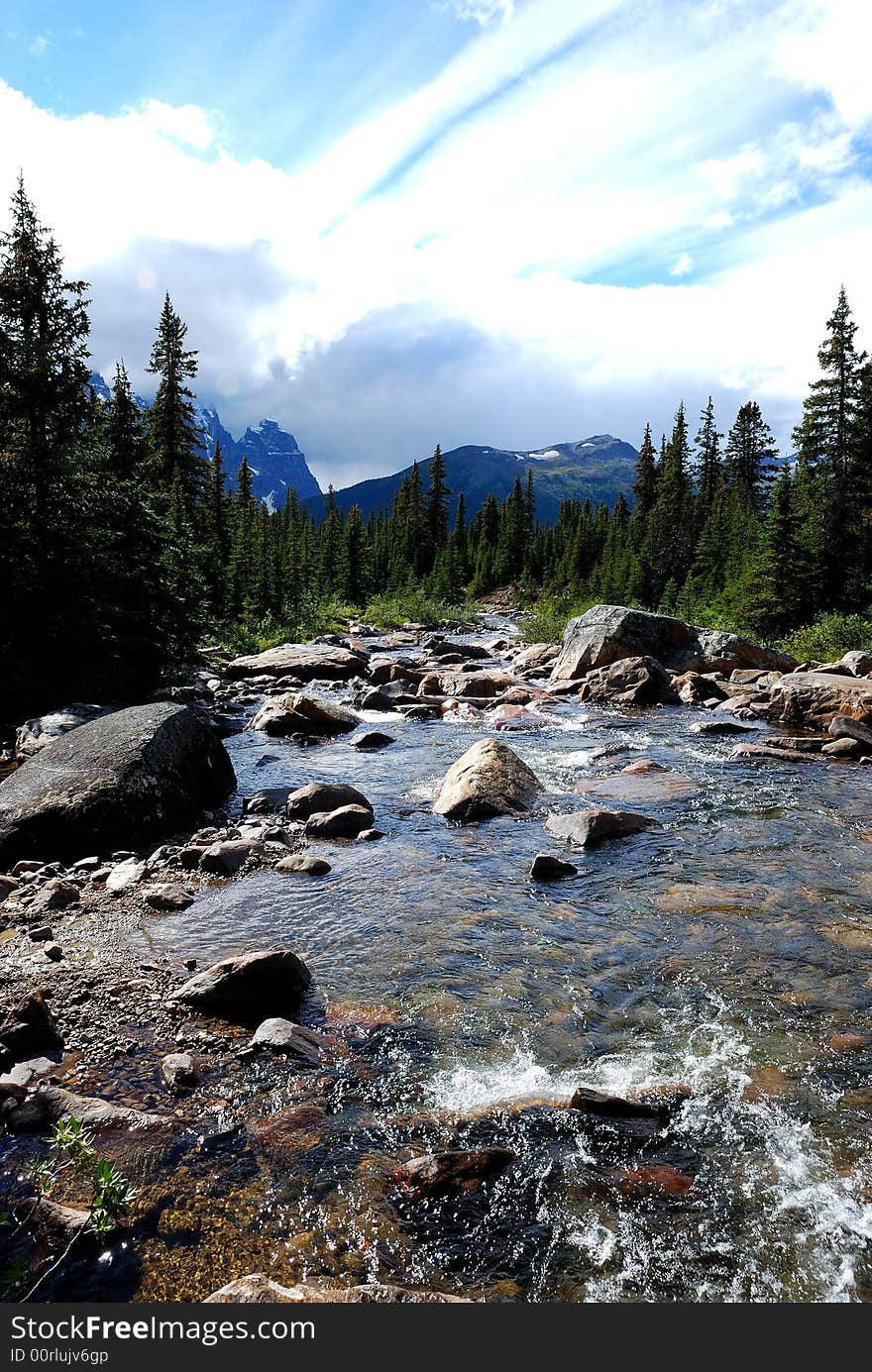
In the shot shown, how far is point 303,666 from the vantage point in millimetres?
26500

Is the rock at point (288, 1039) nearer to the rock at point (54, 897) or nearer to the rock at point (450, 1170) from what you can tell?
the rock at point (450, 1170)

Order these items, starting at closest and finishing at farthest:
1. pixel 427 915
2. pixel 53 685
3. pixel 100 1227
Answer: pixel 100 1227 < pixel 427 915 < pixel 53 685

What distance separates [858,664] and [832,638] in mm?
6295

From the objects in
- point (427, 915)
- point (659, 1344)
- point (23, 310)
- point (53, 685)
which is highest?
point (23, 310)

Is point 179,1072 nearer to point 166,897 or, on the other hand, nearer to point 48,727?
point 166,897

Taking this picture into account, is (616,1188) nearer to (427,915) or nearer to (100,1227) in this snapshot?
(100,1227)

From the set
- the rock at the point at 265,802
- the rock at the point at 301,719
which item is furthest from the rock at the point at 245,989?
the rock at the point at 301,719

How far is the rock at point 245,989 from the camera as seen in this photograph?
575 cm

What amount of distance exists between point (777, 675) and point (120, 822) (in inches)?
845

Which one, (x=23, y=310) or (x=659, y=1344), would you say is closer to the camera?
(x=659, y=1344)

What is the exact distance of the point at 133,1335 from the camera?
9.20 feet

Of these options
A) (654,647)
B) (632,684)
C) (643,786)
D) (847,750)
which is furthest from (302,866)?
(654,647)

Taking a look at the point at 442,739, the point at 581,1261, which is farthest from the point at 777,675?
the point at 581,1261

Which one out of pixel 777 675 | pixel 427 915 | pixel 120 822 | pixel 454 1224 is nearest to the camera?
pixel 454 1224
